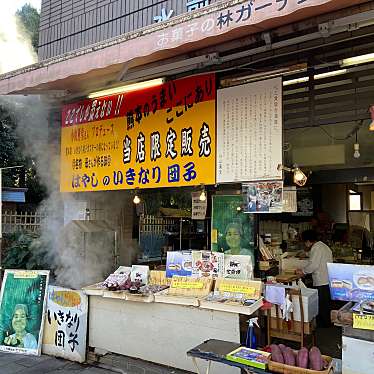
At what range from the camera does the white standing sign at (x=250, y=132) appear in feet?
17.3

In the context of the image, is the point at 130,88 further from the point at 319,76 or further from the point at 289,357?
the point at 289,357

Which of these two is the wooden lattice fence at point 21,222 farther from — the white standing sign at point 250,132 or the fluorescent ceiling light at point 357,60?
the fluorescent ceiling light at point 357,60

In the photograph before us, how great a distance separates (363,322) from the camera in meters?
3.99

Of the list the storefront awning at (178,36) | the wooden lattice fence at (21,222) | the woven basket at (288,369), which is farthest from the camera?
the wooden lattice fence at (21,222)

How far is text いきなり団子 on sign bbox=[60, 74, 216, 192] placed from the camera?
596cm

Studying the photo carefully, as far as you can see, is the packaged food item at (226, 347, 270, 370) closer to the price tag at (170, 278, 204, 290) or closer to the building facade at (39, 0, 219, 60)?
the price tag at (170, 278, 204, 290)

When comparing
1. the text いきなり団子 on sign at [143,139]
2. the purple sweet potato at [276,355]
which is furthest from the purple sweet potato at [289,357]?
the text いきなり団子 on sign at [143,139]

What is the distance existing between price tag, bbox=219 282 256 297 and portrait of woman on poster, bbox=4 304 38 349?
11.1 feet

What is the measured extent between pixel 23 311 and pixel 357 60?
21.4ft

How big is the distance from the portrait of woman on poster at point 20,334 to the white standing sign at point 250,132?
4128 millimetres

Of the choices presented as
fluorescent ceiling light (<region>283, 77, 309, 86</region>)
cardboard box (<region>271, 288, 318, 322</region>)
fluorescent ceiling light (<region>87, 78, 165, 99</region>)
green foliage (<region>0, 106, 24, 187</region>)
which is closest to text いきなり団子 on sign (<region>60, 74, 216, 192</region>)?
fluorescent ceiling light (<region>87, 78, 165, 99</region>)

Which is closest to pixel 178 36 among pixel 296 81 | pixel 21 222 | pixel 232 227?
pixel 296 81

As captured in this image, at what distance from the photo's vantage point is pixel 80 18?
327 inches

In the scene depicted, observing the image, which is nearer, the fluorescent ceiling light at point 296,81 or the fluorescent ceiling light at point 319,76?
the fluorescent ceiling light at point 319,76
